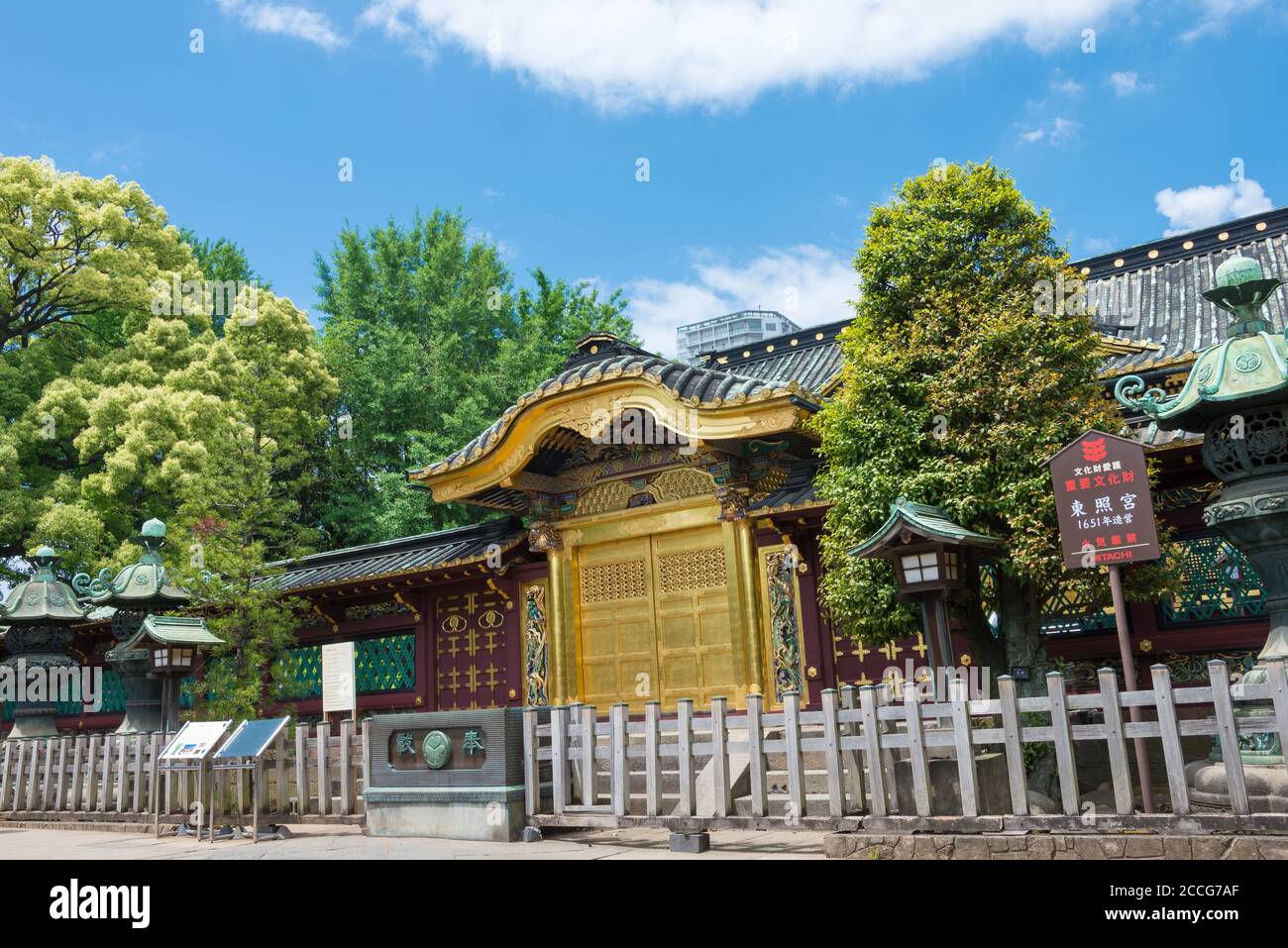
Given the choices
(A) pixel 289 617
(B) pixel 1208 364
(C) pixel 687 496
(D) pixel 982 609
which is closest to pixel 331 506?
(A) pixel 289 617

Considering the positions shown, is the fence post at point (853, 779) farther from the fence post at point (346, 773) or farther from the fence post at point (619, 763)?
the fence post at point (346, 773)

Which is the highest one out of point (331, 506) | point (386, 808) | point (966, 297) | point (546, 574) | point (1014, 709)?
point (331, 506)

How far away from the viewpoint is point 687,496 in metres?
14.0

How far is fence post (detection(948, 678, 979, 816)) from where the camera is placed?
6.93 metres

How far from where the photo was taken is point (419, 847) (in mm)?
8953

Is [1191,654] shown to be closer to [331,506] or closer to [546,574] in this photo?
[546,574]

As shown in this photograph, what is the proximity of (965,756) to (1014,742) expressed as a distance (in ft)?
1.10

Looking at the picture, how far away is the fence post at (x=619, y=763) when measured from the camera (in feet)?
27.8

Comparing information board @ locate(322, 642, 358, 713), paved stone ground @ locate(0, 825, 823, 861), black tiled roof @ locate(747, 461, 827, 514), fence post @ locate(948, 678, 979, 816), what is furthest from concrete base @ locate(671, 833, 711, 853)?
information board @ locate(322, 642, 358, 713)

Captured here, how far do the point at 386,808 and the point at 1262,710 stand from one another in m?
7.47

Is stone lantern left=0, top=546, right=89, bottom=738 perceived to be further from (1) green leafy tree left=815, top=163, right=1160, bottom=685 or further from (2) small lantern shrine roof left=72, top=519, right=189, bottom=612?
(1) green leafy tree left=815, top=163, right=1160, bottom=685

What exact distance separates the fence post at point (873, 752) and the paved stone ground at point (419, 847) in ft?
2.28

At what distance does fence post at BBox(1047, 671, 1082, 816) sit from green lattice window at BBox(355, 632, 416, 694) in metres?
11.6

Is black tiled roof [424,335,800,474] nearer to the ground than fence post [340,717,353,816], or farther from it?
farther from it
